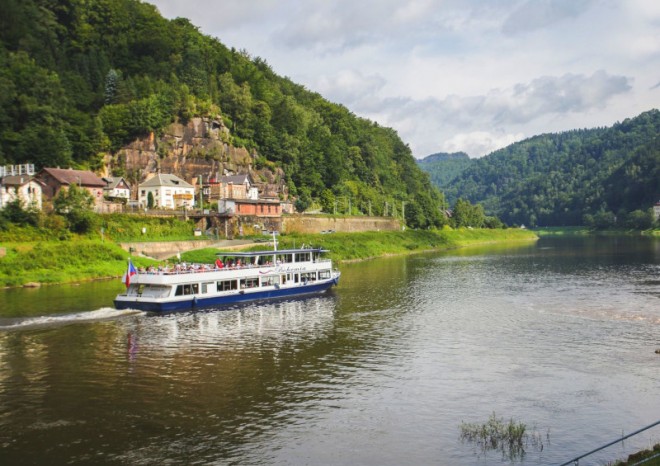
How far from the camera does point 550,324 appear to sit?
48656mm

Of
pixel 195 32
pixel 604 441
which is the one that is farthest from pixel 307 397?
pixel 195 32

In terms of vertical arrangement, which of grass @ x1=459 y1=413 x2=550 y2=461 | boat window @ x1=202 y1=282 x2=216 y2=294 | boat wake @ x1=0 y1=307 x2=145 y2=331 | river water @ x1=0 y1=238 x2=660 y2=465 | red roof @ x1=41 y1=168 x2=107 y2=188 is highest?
red roof @ x1=41 y1=168 x2=107 y2=188

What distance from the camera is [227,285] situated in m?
62.7

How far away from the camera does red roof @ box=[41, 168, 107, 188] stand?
317 feet

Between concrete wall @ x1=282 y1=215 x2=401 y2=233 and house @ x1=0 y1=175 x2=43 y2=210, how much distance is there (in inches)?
1775

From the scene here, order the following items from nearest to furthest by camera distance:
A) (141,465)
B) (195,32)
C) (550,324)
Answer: (141,465)
(550,324)
(195,32)

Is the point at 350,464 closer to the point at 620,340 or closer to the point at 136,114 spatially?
the point at 620,340

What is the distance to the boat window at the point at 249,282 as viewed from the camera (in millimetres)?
64312

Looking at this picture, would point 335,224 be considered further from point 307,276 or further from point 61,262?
point 61,262

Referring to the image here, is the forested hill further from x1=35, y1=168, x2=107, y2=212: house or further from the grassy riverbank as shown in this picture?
the grassy riverbank

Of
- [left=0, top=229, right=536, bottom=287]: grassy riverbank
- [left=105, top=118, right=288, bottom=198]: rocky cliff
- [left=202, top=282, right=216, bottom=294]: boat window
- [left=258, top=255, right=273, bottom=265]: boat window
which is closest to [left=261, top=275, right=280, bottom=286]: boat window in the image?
[left=258, top=255, right=273, bottom=265]: boat window

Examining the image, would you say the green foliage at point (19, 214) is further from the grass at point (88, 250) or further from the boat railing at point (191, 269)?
the boat railing at point (191, 269)

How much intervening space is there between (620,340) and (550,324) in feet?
23.0

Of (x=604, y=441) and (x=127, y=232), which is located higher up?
(x=127, y=232)
